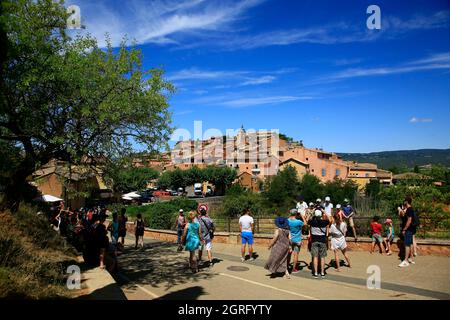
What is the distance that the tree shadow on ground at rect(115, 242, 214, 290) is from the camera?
9.60 metres

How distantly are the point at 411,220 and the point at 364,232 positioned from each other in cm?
466

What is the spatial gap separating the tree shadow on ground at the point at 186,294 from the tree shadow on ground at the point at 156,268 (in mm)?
627

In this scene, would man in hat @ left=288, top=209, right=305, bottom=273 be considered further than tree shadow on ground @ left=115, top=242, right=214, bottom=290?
Yes

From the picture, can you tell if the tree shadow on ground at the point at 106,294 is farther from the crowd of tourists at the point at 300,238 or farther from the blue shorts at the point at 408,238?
the blue shorts at the point at 408,238

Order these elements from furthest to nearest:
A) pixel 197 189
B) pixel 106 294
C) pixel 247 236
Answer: pixel 197 189, pixel 247 236, pixel 106 294

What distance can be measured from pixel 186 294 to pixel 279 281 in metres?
2.49

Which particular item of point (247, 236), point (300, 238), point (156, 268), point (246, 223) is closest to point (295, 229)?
point (300, 238)

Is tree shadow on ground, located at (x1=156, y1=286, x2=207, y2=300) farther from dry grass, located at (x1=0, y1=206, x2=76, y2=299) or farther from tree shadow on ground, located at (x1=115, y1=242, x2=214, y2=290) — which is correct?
dry grass, located at (x1=0, y1=206, x2=76, y2=299)

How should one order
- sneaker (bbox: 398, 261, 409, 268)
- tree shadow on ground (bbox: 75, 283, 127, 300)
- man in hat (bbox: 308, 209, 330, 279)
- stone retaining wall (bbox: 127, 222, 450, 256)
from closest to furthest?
tree shadow on ground (bbox: 75, 283, 127, 300), man in hat (bbox: 308, 209, 330, 279), sneaker (bbox: 398, 261, 409, 268), stone retaining wall (bbox: 127, 222, 450, 256)

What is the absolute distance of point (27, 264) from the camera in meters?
7.40

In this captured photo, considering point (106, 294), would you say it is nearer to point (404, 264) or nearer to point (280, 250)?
point (280, 250)

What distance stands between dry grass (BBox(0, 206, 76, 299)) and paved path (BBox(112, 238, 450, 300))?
1575 mm

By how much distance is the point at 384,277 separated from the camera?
9.22 m

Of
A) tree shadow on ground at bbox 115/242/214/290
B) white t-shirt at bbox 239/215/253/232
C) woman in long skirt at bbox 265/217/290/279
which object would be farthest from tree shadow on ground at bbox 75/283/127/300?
white t-shirt at bbox 239/215/253/232
